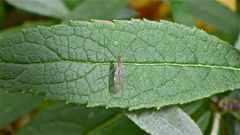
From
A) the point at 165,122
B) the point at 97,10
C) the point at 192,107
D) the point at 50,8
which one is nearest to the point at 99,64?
the point at 165,122

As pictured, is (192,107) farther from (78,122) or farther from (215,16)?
(215,16)

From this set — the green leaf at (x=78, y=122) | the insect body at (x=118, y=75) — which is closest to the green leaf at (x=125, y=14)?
the green leaf at (x=78, y=122)

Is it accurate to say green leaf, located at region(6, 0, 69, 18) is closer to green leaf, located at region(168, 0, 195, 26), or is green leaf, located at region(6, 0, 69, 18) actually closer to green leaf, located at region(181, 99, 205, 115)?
green leaf, located at region(168, 0, 195, 26)

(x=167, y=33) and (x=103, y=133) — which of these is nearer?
(x=167, y=33)

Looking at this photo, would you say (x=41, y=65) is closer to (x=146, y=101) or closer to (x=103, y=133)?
(x=146, y=101)

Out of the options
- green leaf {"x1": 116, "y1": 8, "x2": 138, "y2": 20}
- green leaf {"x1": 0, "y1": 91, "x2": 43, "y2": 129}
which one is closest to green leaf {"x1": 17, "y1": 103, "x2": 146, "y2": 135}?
green leaf {"x1": 0, "y1": 91, "x2": 43, "y2": 129}

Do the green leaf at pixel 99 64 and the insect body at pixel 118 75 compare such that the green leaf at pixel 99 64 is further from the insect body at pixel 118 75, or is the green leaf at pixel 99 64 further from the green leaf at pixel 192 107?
the green leaf at pixel 192 107

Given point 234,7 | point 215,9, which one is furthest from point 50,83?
point 234,7
